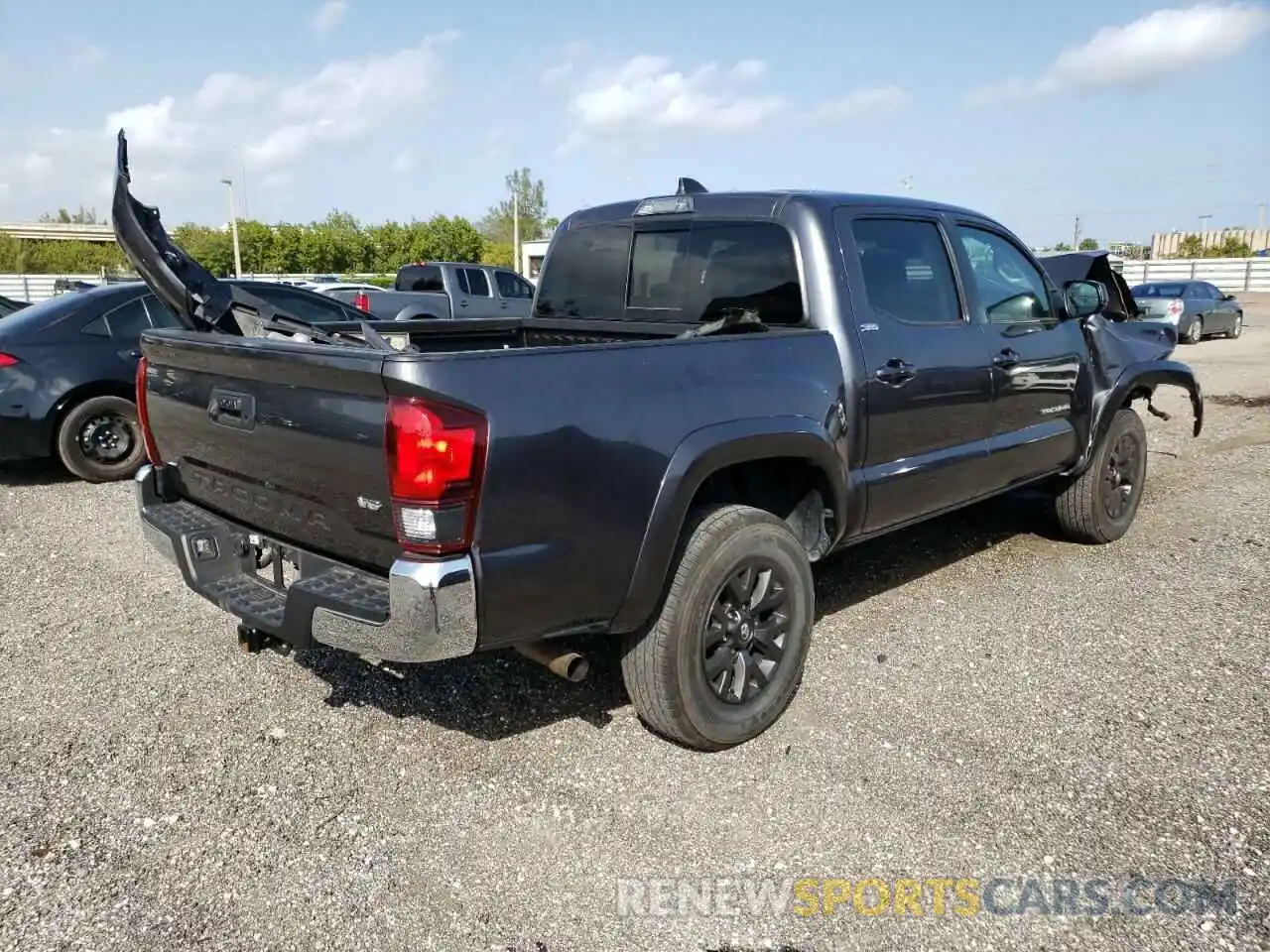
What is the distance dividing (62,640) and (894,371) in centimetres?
389

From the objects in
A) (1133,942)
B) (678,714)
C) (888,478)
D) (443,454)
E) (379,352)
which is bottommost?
(1133,942)

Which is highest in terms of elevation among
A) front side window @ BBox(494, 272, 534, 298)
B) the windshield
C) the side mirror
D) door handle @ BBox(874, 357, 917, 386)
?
front side window @ BBox(494, 272, 534, 298)

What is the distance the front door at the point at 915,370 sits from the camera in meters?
3.83

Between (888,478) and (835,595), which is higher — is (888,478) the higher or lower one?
the higher one

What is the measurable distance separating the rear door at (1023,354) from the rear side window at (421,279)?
13.4 metres

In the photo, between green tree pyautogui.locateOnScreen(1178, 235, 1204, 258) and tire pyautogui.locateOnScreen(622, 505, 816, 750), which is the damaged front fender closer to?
tire pyautogui.locateOnScreen(622, 505, 816, 750)

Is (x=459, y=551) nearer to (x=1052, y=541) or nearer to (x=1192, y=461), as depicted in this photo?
(x=1052, y=541)

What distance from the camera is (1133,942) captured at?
242cm

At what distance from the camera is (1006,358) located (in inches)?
179

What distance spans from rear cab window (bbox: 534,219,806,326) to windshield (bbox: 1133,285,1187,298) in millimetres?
20883

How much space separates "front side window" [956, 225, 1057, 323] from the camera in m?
4.56

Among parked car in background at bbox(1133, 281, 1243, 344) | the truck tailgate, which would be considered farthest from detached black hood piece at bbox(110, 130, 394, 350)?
parked car in background at bbox(1133, 281, 1243, 344)

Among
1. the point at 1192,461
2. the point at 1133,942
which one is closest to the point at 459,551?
the point at 1133,942

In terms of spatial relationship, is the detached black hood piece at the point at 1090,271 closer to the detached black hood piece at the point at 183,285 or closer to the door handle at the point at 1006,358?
the door handle at the point at 1006,358
